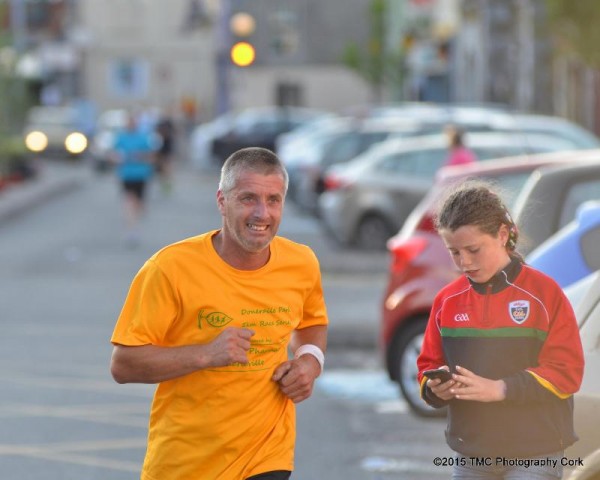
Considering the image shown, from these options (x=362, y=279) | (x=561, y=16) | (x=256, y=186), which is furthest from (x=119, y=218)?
(x=256, y=186)

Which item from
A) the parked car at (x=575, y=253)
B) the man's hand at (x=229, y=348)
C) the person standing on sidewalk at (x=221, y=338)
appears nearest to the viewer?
the man's hand at (x=229, y=348)

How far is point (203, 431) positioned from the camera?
194 inches

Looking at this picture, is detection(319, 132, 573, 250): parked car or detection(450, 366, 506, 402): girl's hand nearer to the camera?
detection(450, 366, 506, 402): girl's hand

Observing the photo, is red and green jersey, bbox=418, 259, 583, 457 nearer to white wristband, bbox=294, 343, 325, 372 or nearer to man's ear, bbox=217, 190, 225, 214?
white wristband, bbox=294, 343, 325, 372

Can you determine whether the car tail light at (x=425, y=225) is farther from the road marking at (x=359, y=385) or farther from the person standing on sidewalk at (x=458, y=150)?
the person standing on sidewalk at (x=458, y=150)

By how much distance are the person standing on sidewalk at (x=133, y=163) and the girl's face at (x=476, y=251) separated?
18.2 metres

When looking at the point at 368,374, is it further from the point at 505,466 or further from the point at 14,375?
the point at 505,466

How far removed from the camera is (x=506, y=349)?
4609mm

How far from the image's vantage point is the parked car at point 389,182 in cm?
2050

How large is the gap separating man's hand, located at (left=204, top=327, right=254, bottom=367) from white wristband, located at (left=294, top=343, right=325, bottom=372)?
366mm

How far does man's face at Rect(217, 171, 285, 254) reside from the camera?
4930 mm

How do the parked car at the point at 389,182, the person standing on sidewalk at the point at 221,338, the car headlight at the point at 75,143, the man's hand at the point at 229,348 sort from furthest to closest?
the parked car at the point at 389,182 < the car headlight at the point at 75,143 < the person standing on sidewalk at the point at 221,338 < the man's hand at the point at 229,348

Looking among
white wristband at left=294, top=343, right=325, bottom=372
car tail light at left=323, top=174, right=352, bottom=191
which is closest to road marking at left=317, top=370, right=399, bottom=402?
white wristband at left=294, top=343, right=325, bottom=372

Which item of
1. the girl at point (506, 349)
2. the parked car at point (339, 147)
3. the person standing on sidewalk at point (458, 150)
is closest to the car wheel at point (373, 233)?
the person standing on sidewalk at point (458, 150)
